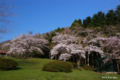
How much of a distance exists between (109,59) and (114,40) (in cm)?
346

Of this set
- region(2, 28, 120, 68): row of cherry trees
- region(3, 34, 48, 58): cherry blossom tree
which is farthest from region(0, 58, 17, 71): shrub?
region(3, 34, 48, 58): cherry blossom tree

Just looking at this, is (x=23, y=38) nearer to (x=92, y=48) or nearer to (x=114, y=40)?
(x=92, y=48)

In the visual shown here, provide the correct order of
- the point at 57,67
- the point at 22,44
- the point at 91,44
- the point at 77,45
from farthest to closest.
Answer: the point at 22,44
the point at 91,44
the point at 77,45
the point at 57,67

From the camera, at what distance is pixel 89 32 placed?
75.8 feet

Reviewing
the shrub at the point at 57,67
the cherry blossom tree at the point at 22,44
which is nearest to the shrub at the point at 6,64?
the shrub at the point at 57,67

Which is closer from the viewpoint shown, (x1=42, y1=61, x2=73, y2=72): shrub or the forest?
(x1=42, y1=61, x2=73, y2=72): shrub

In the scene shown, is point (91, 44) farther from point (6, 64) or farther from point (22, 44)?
point (22, 44)

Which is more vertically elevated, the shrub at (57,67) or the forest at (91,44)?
the forest at (91,44)

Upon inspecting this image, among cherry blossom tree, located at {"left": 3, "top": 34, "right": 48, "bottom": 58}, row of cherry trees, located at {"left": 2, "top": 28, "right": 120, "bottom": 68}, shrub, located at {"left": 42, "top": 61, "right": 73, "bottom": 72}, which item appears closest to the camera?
shrub, located at {"left": 42, "top": 61, "right": 73, "bottom": 72}

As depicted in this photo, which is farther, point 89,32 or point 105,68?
point 89,32

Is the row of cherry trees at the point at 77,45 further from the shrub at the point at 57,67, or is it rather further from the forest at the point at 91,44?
the shrub at the point at 57,67

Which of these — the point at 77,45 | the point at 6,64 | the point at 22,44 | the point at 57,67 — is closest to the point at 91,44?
the point at 77,45

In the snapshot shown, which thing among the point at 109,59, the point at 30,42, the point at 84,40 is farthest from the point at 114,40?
the point at 30,42

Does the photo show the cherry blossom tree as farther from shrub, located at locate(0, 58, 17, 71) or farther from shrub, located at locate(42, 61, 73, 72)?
shrub, located at locate(42, 61, 73, 72)
